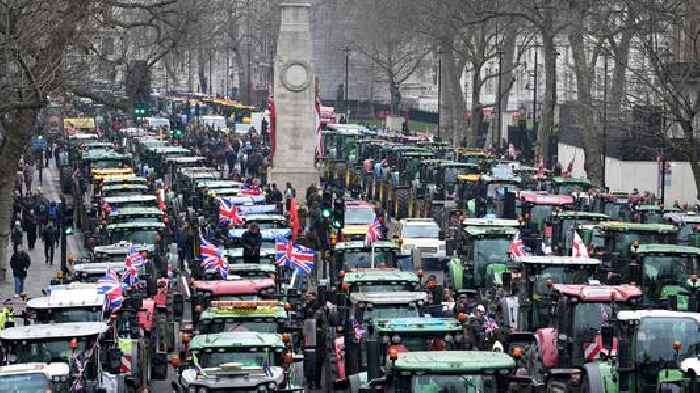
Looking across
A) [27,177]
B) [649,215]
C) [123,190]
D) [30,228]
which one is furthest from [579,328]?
[27,177]

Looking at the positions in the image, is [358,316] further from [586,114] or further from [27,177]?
[586,114]

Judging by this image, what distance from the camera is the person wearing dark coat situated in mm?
33094

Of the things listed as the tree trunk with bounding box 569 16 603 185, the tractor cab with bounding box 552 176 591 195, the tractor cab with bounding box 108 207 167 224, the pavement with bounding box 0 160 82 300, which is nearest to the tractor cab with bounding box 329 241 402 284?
the tractor cab with bounding box 108 207 167 224

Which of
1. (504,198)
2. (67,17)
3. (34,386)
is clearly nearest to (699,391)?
(34,386)

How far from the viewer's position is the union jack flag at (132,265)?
1195 inches

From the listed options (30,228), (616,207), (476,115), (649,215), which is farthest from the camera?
(476,115)

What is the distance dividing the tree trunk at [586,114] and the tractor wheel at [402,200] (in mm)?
10252

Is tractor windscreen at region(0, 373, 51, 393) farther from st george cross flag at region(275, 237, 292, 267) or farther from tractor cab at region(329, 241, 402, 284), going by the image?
st george cross flag at region(275, 237, 292, 267)

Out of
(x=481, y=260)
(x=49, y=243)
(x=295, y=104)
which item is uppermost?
(x=295, y=104)

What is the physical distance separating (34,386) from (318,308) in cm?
964

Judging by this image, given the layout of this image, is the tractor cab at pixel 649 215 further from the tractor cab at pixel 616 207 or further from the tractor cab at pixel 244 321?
the tractor cab at pixel 244 321

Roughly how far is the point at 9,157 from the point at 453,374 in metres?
24.1

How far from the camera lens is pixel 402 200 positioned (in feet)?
185

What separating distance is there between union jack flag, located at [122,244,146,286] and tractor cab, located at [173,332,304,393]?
8.02 metres
